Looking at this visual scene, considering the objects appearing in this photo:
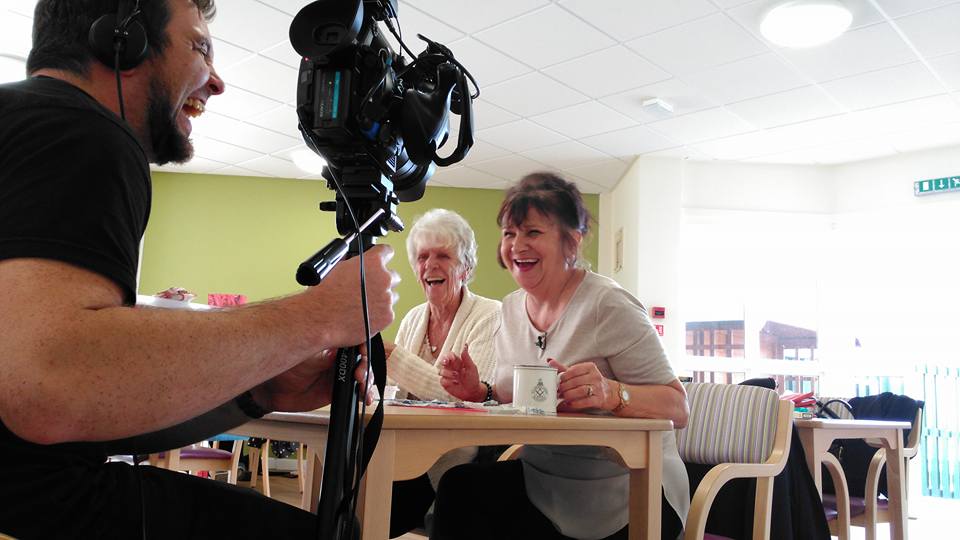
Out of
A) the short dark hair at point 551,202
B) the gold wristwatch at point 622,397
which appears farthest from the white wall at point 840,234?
the gold wristwatch at point 622,397

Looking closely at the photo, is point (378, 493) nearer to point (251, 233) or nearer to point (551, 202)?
point (551, 202)

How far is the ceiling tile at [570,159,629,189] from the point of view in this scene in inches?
256

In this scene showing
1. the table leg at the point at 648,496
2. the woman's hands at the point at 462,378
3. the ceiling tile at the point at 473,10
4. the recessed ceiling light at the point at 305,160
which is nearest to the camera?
the table leg at the point at 648,496

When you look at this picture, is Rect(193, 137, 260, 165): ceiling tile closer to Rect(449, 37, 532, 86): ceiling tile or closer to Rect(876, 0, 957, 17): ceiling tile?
Rect(449, 37, 532, 86): ceiling tile

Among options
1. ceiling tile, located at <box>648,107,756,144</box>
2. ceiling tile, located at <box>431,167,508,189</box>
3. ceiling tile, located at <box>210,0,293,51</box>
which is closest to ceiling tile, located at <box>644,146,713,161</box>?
ceiling tile, located at <box>648,107,756,144</box>

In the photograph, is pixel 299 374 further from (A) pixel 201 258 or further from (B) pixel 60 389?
(A) pixel 201 258

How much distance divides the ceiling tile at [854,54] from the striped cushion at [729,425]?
2955mm

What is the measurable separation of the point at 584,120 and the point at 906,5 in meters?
2.24

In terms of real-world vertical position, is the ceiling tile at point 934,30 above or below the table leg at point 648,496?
above

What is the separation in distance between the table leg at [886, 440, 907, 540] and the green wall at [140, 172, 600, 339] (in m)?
4.60

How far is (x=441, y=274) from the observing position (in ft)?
8.38

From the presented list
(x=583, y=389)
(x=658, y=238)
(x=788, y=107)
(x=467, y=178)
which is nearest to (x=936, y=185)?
(x=788, y=107)

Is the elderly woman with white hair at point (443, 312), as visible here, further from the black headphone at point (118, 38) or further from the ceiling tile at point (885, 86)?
the ceiling tile at point (885, 86)

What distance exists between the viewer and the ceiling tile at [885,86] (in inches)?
177
